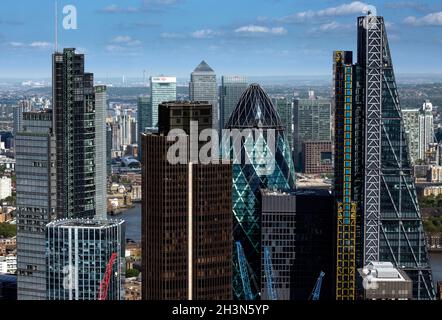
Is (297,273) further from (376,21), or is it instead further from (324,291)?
(376,21)

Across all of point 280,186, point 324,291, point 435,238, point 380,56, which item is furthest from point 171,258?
point 435,238

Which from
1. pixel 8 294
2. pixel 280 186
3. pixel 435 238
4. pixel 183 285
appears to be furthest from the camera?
pixel 435 238

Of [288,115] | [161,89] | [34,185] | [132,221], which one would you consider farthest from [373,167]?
[288,115]

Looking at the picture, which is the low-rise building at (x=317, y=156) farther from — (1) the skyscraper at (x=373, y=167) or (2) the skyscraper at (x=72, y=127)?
(2) the skyscraper at (x=72, y=127)

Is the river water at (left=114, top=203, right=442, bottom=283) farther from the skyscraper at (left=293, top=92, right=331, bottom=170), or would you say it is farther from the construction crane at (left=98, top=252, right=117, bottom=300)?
the skyscraper at (left=293, top=92, right=331, bottom=170)

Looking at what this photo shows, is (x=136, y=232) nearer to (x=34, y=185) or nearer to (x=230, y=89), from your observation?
(x=34, y=185)

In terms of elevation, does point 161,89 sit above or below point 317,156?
above

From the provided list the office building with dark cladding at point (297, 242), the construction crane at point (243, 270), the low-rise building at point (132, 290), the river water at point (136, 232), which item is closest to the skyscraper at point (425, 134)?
the river water at point (136, 232)
